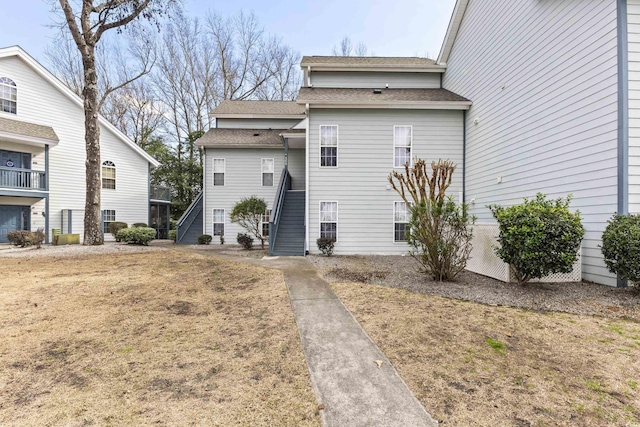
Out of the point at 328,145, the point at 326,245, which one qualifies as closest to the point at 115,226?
the point at 326,245

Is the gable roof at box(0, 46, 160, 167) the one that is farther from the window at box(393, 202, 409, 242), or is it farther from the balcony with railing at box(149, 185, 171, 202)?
the window at box(393, 202, 409, 242)

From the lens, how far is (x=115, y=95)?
24.6m

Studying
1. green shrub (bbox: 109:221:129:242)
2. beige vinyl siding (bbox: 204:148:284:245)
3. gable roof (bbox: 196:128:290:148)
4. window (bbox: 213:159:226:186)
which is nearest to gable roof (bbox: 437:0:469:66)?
gable roof (bbox: 196:128:290:148)

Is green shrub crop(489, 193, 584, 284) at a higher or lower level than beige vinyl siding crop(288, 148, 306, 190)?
lower

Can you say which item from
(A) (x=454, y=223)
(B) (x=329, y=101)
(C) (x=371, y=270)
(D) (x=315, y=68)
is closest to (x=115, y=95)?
(D) (x=315, y=68)

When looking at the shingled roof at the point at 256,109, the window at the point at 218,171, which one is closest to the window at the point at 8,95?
the shingled roof at the point at 256,109

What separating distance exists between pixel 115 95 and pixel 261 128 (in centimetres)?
1624

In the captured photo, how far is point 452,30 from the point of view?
11.8m

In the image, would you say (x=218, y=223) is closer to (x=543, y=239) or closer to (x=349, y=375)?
(x=543, y=239)

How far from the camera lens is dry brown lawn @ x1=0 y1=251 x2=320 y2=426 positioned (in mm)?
2221

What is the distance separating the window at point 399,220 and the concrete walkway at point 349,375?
667 centimetres

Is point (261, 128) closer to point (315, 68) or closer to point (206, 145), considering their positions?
point (206, 145)

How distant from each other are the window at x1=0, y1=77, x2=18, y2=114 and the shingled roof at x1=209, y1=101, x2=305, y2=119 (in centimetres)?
865

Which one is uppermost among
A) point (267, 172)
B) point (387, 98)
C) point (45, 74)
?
point (45, 74)
